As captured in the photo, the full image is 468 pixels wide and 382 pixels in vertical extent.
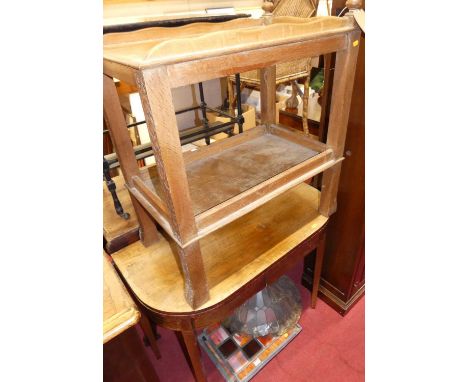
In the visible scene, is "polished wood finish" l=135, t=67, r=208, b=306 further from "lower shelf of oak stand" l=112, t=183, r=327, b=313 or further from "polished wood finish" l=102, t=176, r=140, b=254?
"polished wood finish" l=102, t=176, r=140, b=254

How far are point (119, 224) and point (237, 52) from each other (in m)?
0.84

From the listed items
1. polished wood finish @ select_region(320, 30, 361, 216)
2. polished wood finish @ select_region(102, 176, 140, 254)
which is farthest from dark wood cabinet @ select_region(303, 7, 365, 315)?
polished wood finish @ select_region(102, 176, 140, 254)

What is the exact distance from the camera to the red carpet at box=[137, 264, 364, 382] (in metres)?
1.37

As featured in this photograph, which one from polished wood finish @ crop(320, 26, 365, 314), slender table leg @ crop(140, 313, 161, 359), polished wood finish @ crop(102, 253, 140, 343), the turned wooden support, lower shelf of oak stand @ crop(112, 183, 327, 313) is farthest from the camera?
slender table leg @ crop(140, 313, 161, 359)

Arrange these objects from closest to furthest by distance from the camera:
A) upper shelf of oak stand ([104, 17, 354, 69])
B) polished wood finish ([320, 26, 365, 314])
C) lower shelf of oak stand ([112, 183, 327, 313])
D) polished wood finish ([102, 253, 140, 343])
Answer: upper shelf of oak stand ([104, 17, 354, 69]) < polished wood finish ([102, 253, 140, 343]) < lower shelf of oak stand ([112, 183, 327, 313]) < polished wood finish ([320, 26, 365, 314])

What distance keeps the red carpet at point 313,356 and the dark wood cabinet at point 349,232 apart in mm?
97

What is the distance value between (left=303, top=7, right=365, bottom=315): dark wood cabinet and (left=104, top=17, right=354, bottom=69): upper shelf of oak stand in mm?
297

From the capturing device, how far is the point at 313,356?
56.5 inches

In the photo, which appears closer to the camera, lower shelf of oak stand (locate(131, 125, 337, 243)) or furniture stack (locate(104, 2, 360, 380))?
furniture stack (locate(104, 2, 360, 380))

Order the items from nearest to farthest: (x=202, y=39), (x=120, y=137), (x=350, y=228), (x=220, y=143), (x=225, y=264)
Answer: (x=202, y=39), (x=120, y=137), (x=225, y=264), (x=220, y=143), (x=350, y=228)

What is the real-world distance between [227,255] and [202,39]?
2.47ft

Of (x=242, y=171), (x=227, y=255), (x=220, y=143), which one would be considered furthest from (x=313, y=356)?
(x=220, y=143)

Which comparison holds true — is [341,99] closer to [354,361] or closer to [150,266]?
[150,266]

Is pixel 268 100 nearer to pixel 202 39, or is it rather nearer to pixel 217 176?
pixel 217 176
